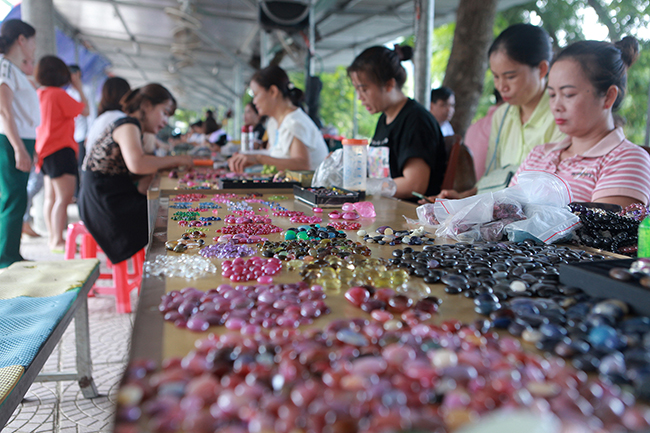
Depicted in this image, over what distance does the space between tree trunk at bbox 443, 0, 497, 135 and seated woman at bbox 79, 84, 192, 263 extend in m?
2.51

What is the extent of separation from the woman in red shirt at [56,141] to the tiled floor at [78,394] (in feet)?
5.43

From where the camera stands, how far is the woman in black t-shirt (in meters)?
2.18

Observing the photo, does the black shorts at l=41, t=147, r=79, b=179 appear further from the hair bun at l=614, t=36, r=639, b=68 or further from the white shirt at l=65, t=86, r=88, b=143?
the hair bun at l=614, t=36, r=639, b=68

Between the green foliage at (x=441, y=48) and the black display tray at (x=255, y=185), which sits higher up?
the green foliage at (x=441, y=48)

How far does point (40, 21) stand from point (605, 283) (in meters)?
5.24

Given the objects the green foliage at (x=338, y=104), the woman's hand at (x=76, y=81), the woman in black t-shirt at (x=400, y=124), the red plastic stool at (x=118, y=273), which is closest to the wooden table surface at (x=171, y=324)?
the woman in black t-shirt at (x=400, y=124)

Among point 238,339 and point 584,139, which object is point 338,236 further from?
point 584,139

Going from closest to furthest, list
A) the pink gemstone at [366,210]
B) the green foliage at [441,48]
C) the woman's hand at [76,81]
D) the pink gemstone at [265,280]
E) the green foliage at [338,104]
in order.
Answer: the pink gemstone at [265,280] < the pink gemstone at [366,210] < the woman's hand at [76,81] < the green foliage at [441,48] < the green foliage at [338,104]

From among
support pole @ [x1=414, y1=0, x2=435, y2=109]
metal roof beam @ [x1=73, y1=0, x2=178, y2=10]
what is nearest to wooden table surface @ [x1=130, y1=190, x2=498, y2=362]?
support pole @ [x1=414, y1=0, x2=435, y2=109]

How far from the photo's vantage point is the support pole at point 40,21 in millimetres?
4277

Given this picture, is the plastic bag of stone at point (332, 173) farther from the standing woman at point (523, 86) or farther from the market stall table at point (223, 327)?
the market stall table at point (223, 327)

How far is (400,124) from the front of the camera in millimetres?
2287

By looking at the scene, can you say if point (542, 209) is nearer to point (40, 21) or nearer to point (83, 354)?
point (83, 354)

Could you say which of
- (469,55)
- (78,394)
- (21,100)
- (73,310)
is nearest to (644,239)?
(73,310)
